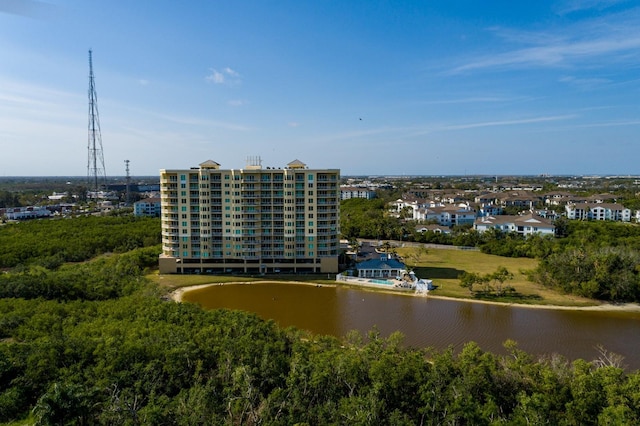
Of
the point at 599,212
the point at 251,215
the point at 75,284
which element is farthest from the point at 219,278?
the point at 599,212

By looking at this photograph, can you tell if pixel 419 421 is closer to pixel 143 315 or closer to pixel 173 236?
pixel 143 315

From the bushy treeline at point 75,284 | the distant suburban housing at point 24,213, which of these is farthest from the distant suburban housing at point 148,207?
the bushy treeline at point 75,284

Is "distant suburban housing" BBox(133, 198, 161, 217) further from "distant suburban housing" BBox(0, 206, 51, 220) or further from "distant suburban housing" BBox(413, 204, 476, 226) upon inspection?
"distant suburban housing" BBox(413, 204, 476, 226)

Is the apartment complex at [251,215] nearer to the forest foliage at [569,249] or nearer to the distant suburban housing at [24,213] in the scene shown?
the forest foliage at [569,249]

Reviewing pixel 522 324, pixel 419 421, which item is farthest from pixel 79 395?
pixel 522 324

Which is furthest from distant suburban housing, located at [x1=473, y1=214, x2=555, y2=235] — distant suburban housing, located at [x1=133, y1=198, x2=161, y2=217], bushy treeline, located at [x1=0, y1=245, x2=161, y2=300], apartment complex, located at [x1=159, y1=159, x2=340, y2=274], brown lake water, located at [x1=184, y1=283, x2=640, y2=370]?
distant suburban housing, located at [x1=133, y1=198, x2=161, y2=217]
